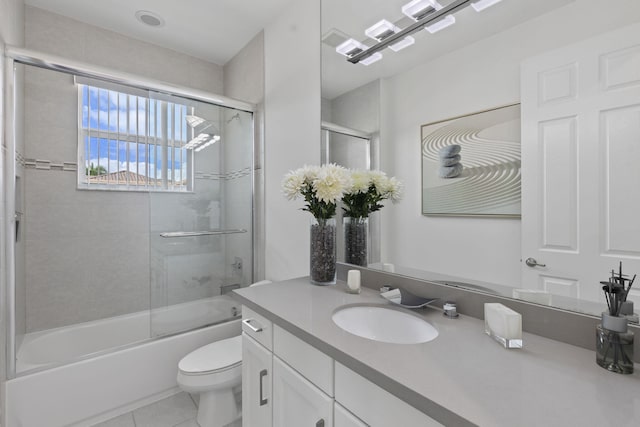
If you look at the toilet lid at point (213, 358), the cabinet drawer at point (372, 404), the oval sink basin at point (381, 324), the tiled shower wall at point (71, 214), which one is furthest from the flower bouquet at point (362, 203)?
the tiled shower wall at point (71, 214)

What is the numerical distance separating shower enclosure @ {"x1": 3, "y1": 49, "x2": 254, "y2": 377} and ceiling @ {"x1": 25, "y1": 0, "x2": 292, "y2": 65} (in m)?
0.50

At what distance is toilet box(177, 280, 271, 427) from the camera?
1.55 metres

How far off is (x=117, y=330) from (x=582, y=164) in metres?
3.07

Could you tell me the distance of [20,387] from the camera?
1468 millimetres

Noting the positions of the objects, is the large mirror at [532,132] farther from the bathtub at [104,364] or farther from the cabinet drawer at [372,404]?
the bathtub at [104,364]

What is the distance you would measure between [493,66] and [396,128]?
0.42 metres

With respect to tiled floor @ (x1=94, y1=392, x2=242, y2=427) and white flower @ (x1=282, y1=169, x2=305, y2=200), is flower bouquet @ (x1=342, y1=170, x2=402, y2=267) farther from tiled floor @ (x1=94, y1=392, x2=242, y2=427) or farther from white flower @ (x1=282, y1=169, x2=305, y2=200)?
tiled floor @ (x1=94, y1=392, x2=242, y2=427)

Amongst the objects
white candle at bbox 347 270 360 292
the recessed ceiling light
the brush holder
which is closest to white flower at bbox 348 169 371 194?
white candle at bbox 347 270 360 292

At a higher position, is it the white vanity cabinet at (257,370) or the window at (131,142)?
the window at (131,142)

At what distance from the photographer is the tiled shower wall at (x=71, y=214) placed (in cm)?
209

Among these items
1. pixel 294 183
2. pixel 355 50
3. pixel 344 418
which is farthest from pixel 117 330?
pixel 355 50

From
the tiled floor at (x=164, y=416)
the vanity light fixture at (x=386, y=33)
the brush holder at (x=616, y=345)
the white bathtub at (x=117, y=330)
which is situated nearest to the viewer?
the brush holder at (x=616, y=345)

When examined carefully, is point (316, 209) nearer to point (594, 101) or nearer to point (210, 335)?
point (594, 101)

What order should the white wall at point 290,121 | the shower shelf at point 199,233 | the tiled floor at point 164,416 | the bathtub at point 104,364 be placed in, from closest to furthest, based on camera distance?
the bathtub at point 104,364
the tiled floor at point 164,416
the white wall at point 290,121
the shower shelf at point 199,233
